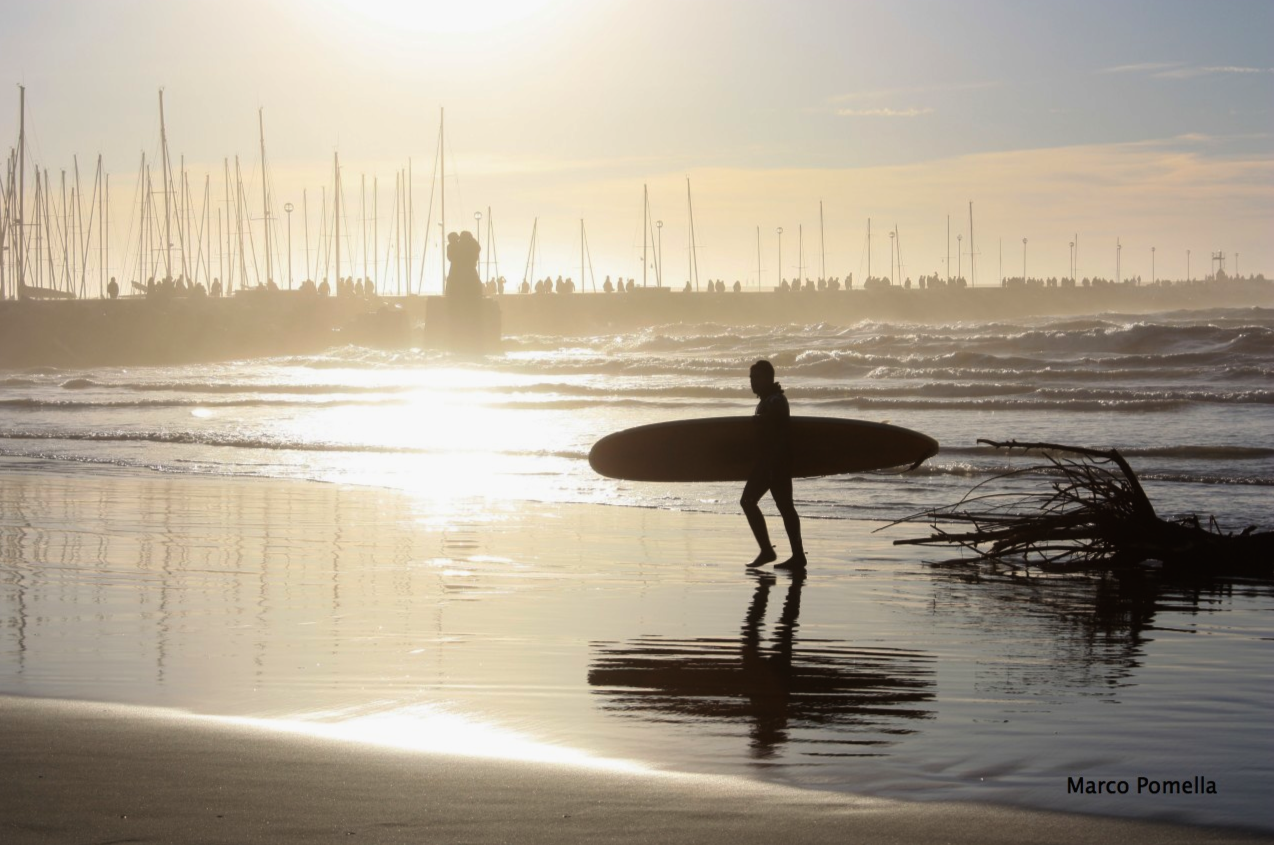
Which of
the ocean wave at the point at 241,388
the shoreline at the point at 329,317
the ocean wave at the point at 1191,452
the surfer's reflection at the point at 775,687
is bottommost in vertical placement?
the surfer's reflection at the point at 775,687

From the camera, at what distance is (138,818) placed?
154 inches

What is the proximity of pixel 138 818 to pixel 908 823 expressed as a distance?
2.29 metres

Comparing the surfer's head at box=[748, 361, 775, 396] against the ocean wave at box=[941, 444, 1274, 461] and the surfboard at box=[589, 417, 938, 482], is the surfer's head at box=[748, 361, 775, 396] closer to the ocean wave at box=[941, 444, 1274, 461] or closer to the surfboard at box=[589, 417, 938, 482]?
the surfboard at box=[589, 417, 938, 482]

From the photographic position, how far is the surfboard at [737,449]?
11.9 meters

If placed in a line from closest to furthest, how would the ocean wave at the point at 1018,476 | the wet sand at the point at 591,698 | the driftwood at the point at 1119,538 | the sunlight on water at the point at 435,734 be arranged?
the wet sand at the point at 591,698
the sunlight on water at the point at 435,734
the driftwood at the point at 1119,538
the ocean wave at the point at 1018,476

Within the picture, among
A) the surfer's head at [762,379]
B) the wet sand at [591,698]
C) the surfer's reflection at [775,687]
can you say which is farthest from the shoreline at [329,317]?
the surfer's reflection at [775,687]

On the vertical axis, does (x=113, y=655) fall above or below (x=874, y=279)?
below

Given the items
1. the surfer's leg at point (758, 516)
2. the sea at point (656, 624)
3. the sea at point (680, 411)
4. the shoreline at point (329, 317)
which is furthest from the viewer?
the shoreline at point (329, 317)

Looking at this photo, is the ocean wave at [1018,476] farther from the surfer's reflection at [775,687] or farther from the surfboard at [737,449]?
the surfer's reflection at [775,687]

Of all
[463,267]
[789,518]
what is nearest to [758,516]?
[789,518]

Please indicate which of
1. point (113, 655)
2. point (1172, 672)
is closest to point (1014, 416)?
point (1172, 672)

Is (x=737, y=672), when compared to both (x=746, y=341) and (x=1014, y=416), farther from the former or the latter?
(x=746, y=341)

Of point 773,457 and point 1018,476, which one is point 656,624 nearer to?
point 773,457

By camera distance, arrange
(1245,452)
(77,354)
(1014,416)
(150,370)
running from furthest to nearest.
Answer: (77,354) → (150,370) → (1014,416) → (1245,452)
